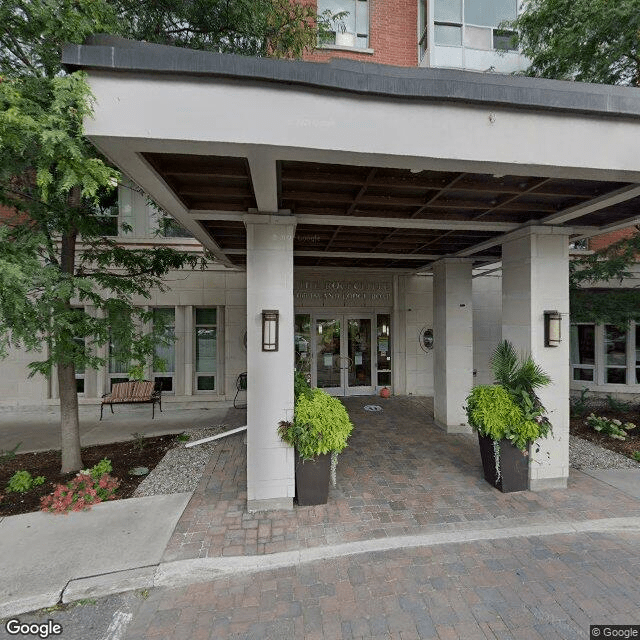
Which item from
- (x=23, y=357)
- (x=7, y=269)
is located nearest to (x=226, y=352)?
(x=23, y=357)

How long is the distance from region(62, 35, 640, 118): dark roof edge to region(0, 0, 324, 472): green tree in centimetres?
37

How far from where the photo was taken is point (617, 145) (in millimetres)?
2822

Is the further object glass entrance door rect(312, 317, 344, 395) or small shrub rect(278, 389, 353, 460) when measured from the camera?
glass entrance door rect(312, 317, 344, 395)

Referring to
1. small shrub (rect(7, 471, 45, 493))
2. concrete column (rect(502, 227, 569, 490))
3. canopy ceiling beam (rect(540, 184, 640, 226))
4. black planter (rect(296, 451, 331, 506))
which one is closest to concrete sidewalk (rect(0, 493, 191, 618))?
small shrub (rect(7, 471, 45, 493))

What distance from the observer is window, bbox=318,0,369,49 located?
30.1ft

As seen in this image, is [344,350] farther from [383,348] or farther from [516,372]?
[516,372]

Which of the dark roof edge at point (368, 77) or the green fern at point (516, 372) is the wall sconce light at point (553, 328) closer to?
the green fern at point (516, 372)

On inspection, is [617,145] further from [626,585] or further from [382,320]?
[382,320]

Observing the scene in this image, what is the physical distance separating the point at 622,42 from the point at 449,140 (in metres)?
6.06

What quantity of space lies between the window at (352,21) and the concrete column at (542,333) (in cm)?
840

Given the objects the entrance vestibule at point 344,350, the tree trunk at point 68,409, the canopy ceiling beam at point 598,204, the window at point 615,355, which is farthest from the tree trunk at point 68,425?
the window at point 615,355

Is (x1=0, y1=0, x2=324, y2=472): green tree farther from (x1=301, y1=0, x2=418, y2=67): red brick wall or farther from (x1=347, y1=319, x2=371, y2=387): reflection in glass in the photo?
(x1=347, y1=319, x2=371, y2=387): reflection in glass

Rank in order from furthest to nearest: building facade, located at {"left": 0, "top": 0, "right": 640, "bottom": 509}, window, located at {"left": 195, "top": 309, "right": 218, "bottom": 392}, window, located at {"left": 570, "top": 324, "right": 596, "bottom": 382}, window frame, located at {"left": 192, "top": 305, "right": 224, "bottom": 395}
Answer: window, located at {"left": 570, "top": 324, "right": 596, "bottom": 382} < window, located at {"left": 195, "top": 309, "right": 218, "bottom": 392} < window frame, located at {"left": 192, "top": 305, "right": 224, "bottom": 395} < building facade, located at {"left": 0, "top": 0, "right": 640, "bottom": 509}

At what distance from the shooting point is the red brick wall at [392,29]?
30.6 ft
